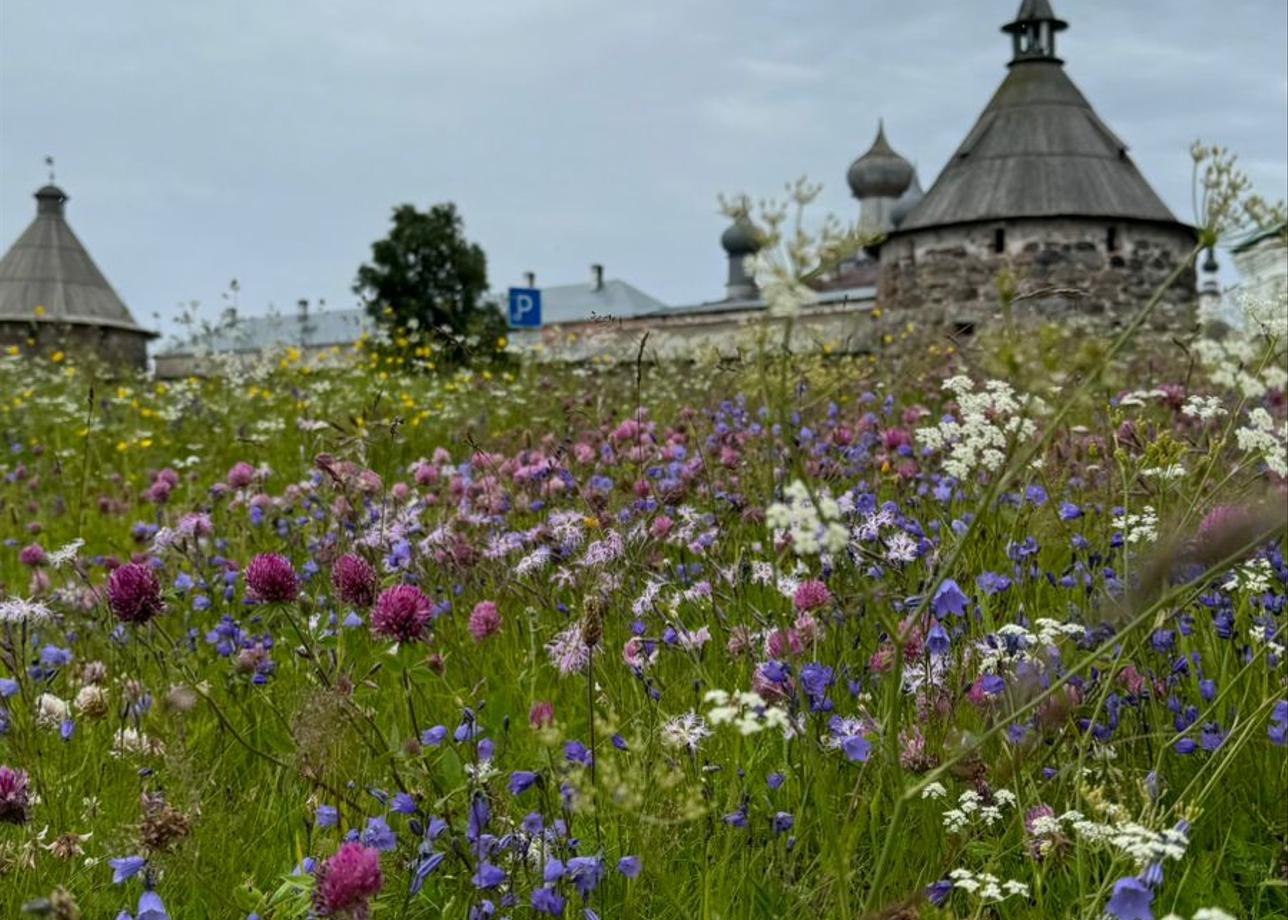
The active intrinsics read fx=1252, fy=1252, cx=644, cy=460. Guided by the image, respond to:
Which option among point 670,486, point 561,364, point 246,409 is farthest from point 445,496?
point 561,364

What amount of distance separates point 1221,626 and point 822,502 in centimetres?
176


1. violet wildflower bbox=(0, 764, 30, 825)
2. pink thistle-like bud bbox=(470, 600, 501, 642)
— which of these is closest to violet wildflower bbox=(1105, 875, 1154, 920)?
pink thistle-like bud bbox=(470, 600, 501, 642)

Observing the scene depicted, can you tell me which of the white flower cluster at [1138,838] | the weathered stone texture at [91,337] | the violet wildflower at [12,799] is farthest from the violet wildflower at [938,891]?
the weathered stone texture at [91,337]

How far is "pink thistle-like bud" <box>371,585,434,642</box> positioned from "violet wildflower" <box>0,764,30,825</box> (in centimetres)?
62

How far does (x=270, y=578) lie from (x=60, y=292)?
136ft

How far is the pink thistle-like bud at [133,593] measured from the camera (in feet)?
7.42

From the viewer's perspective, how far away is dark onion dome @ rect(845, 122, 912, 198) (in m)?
66.4

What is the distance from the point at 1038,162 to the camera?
25.0 m

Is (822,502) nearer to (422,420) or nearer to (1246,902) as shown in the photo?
(1246,902)

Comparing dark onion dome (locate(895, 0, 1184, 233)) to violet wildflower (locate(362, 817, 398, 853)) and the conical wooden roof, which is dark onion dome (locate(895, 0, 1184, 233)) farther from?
the conical wooden roof

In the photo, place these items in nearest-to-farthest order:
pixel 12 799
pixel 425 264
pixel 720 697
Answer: pixel 720 697 → pixel 12 799 → pixel 425 264

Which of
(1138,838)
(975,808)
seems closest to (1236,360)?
(975,808)

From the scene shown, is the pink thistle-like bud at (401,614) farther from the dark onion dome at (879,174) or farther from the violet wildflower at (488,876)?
the dark onion dome at (879,174)

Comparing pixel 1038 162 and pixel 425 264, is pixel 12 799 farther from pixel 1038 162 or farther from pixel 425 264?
pixel 425 264
